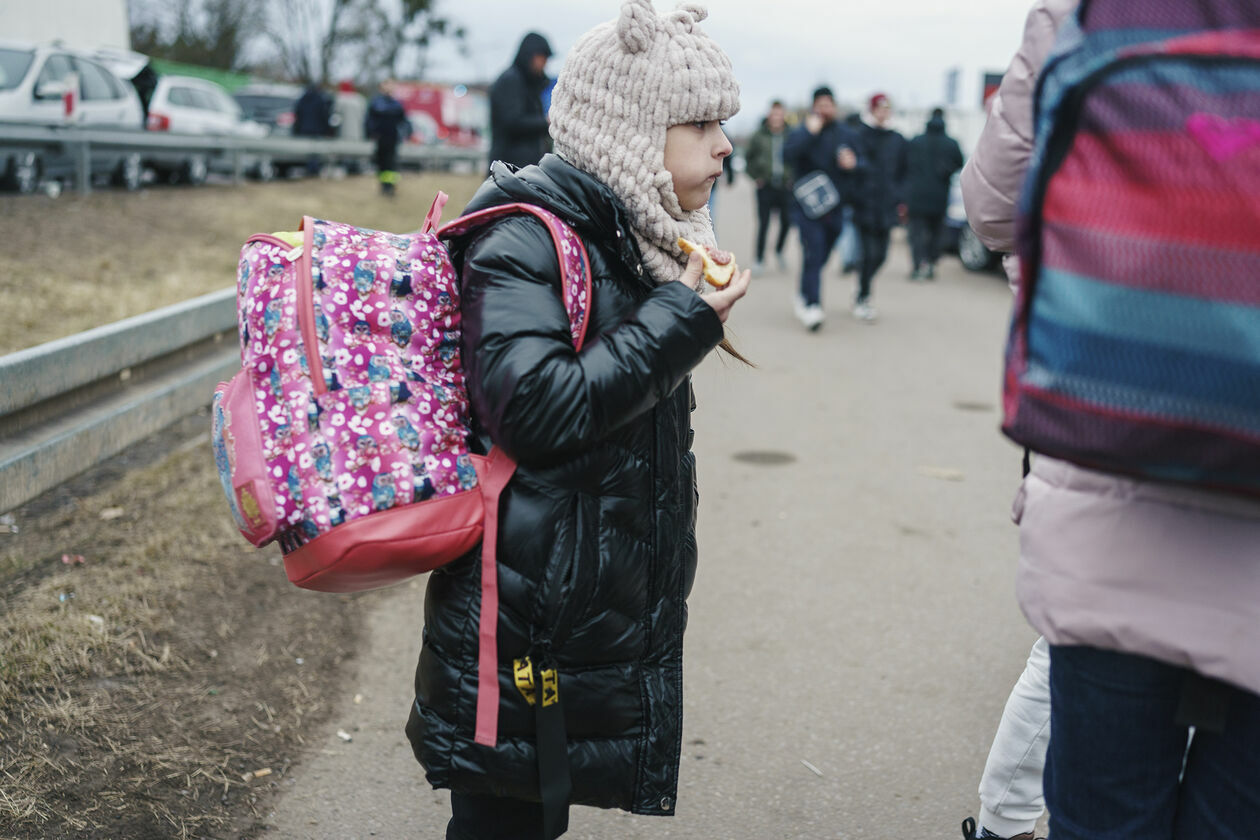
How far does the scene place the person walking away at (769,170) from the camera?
48.9 feet

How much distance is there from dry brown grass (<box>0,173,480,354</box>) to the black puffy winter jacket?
5.24m

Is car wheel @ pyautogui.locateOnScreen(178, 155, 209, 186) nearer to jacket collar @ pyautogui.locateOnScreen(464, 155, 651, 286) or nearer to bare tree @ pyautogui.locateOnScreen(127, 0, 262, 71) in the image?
jacket collar @ pyautogui.locateOnScreen(464, 155, 651, 286)

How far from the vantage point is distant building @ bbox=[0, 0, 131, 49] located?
2178cm

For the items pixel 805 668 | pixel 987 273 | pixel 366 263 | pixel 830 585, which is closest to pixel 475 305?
Answer: pixel 366 263

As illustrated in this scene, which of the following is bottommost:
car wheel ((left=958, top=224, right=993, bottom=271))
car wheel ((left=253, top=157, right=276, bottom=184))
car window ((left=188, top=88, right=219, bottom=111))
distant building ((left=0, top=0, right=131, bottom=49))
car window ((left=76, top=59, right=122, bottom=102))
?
car wheel ((left=958, top=224, right=993, bottom=271))

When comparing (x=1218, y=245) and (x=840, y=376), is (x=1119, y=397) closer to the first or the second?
(x=1218, y=245)

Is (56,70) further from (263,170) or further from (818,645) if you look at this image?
(818,645)

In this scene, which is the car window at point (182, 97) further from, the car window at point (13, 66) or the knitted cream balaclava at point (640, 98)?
the knitted cream balaclava at point (640, 98)

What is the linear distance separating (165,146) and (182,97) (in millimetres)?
5121

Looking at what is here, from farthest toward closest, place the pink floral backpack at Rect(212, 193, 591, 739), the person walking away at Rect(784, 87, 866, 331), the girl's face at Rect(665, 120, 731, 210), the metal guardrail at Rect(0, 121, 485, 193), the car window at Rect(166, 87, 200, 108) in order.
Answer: the car window at Rect(166, 87, 200, 108), the metal guardrail at Rect(0, 121, 485, 193), the person walking away at Rect(784, 87, 866, 331), the girl's face at Rect(665, 120, 731, 210), the pink floral backpack at Rect(212, 193, 591, 739)

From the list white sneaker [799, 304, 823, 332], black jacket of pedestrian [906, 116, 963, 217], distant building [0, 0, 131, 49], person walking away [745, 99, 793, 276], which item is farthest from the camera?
distant building [0, 0, 131, 49]

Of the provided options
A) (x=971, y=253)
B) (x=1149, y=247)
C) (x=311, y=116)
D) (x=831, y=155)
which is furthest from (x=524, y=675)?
(x=311, y=116)

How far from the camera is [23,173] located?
42.9 ft

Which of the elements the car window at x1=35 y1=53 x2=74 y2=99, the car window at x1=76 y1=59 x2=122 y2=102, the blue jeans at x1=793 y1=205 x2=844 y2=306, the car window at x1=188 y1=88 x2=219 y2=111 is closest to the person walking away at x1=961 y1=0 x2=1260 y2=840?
the blue jeans at x1=793 y1=205 x2=844 y2=306
